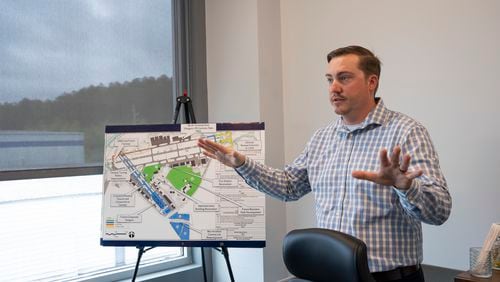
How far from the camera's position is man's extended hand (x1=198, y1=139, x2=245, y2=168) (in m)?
1.93

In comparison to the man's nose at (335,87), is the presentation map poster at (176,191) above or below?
below

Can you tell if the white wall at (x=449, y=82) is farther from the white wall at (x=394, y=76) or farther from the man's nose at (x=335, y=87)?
the man's nose at (x=335, y=87)

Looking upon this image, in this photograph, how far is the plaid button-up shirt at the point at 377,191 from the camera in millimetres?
1590

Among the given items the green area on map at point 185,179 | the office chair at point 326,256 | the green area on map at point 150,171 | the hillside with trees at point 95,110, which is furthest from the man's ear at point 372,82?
the hillside with trees at point 95,110

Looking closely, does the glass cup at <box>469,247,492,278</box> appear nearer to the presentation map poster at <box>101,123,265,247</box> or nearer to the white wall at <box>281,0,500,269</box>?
the white wall at <box>281,0,500,269</box>

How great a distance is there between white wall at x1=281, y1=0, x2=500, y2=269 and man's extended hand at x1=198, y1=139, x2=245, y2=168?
4.16 feet

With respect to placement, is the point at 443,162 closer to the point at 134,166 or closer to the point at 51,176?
the point at 134,166

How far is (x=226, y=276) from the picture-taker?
11.1 feet

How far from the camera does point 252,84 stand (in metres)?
3.22

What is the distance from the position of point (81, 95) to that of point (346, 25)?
5.85 feet

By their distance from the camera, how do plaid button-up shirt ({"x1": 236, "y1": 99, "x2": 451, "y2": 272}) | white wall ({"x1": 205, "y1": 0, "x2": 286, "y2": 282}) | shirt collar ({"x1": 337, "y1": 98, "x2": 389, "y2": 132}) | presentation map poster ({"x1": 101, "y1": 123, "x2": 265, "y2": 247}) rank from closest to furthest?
1. plaid button-up shirt ({"x1": 236, "y1": 99, "x2": 451, "y2": 272})
2. shirt collar ({"x1": 337, "y1": 98, "x2": 389, "y2": 132})
3. presentation map poster ({"x1": 101, "y1": 123, "x2": 265, "y2": 247})
4. white wall ({"x1": 205, "y1": 0, "x2": 286, "y2": 282})

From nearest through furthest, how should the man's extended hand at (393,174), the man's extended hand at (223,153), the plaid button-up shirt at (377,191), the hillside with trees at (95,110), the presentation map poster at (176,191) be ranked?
the man's extended hand at (393,174)
the plaid button-up shirt at (377,191)
the man's extended hand at (223,153)
the presentation map poster at (176,191)
the hillside with trees at (95,110)

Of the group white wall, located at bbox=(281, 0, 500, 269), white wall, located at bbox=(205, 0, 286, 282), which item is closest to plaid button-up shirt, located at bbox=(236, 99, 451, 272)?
white wall, located at bbox=(281, 0, 500, 269)

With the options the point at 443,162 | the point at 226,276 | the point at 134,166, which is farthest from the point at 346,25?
the point at 226,276
